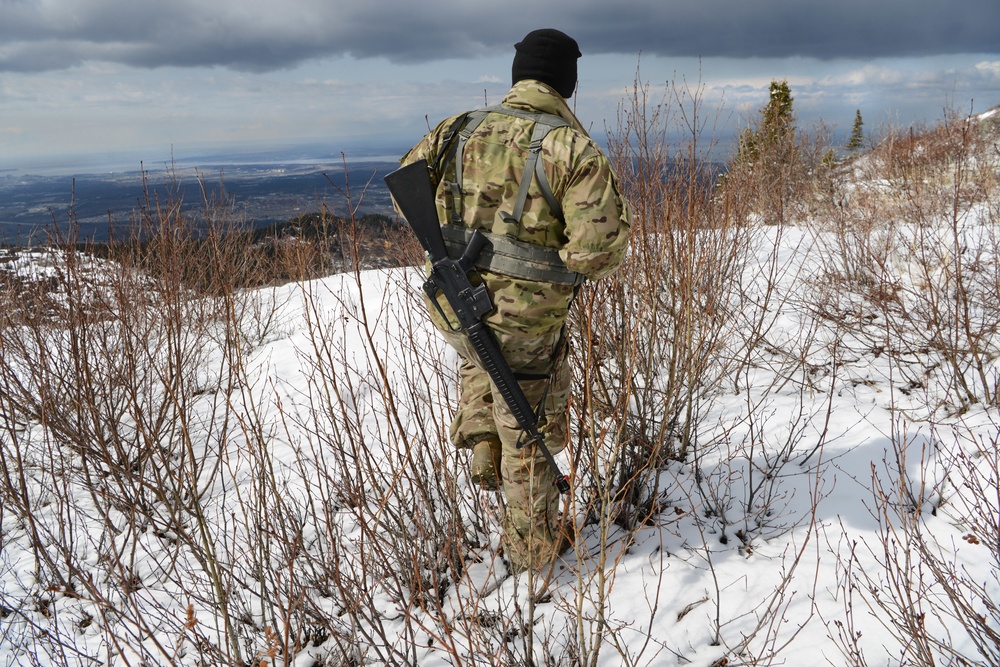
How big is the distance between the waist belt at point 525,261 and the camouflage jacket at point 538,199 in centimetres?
2

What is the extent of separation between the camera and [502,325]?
1805 millimetres

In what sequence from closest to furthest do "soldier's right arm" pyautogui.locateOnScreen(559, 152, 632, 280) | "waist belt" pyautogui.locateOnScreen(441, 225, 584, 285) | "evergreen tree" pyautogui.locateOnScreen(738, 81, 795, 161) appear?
"soldier's right arm" pyautogui.locateOnScreen(559, 152, 632, 280) < "waist belt" pyautogui.locateOnScreen(441, 225, 584, 285) < "evergreen tree" pyautogui.locateOnScreen(738, 81, 795, 161)

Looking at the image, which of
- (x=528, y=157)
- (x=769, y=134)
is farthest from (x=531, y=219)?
(x=769, y=134)

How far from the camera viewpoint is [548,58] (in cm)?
175

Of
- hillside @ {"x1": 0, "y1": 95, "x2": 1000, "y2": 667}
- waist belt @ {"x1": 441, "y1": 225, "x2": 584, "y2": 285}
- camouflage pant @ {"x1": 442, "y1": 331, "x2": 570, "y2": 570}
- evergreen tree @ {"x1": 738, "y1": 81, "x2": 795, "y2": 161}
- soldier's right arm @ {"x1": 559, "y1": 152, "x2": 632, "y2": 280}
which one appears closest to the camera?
hillside @ {"x1": 0, "y1": 95, "x2": 1000, "y2": 667}

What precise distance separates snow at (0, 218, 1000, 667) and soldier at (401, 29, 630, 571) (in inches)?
9.4

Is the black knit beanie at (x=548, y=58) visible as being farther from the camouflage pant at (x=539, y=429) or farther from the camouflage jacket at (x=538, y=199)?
the camouflage pant at (x=539, y=429)

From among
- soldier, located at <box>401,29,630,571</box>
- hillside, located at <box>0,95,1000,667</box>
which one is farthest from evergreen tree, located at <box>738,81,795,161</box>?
soldier, located at <box>401,29,630,571</box>

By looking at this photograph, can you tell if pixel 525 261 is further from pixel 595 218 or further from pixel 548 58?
pixel 548 58

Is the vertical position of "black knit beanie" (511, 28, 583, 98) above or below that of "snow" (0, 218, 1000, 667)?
above

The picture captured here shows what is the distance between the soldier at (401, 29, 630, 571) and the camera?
1607 millimetres

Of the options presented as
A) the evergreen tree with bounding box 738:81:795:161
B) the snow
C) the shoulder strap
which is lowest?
the snow

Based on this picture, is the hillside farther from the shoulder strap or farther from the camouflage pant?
the shoulder strap

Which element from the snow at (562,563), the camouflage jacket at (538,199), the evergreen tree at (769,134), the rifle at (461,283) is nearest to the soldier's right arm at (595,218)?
the camouflage jacket at (538,199)
